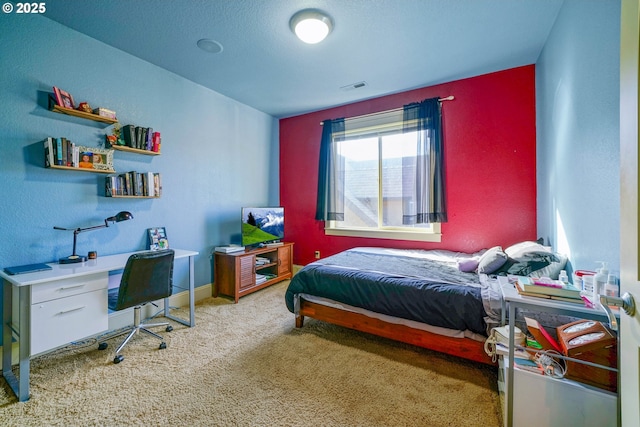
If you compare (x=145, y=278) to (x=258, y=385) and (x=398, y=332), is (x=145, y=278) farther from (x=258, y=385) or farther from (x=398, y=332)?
(x=398, y=332)

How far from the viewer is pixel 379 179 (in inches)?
148

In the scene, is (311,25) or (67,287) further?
(311,25)

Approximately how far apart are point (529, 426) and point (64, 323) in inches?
111

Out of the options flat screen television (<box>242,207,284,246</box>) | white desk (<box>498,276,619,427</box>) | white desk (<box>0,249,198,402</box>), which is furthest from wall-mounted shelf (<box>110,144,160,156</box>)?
white desk (<box>498,276,619,427</box>)

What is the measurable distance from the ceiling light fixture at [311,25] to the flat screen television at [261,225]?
2132 millimetres

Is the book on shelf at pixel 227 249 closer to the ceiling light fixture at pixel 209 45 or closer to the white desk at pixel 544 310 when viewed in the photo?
the ceiling light fixture at pixel 209 45

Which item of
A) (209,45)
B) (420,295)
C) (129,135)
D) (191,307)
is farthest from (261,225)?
(420,295)

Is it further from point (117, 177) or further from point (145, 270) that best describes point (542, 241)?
point (117, 177)

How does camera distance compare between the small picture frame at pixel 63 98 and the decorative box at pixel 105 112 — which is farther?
the decorative box at pixel 105 112

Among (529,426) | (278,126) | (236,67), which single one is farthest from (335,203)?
(529,426)

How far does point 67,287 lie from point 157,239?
1.04 metres

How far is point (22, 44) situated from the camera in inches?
78.7

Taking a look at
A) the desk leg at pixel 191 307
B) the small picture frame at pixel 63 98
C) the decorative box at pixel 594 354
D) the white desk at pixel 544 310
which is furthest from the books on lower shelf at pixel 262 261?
the decorative box at pixel 594 354

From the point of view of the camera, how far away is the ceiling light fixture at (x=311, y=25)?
6.74 feet
